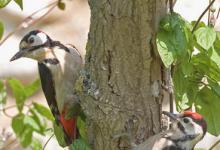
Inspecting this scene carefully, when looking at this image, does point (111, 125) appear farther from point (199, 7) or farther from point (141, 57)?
point (199, 7)

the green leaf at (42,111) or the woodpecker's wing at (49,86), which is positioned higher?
the woodpecker's wing at (49,86)

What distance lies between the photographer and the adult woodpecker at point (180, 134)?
2595 mm

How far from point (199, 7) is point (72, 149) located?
2.15m

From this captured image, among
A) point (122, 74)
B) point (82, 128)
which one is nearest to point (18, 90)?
point (82, 128)

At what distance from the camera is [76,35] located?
4.49m

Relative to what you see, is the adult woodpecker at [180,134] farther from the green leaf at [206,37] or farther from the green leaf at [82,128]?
the green leaf at [206,37]

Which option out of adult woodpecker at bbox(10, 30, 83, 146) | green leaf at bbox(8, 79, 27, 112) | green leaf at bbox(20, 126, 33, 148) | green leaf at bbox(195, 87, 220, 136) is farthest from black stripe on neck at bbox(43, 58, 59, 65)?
green leaf at bbox(195, 87, 220, 136)

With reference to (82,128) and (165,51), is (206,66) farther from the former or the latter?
(82,128)

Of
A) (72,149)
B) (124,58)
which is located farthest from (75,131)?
(124,58)

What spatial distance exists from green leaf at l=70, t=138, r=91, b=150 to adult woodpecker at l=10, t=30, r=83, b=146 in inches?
4.8

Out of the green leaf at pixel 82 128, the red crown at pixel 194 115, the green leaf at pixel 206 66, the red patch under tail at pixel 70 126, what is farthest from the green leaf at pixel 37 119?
the green leaf at pixel 206 66

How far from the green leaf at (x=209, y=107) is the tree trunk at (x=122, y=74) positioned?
0.14 meters

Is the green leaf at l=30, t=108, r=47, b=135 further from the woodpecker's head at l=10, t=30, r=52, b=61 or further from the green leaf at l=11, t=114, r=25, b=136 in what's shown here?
the woodpecker's head at l=10, t=30, r=52, b=61

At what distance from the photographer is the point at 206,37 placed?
92.4 inches
